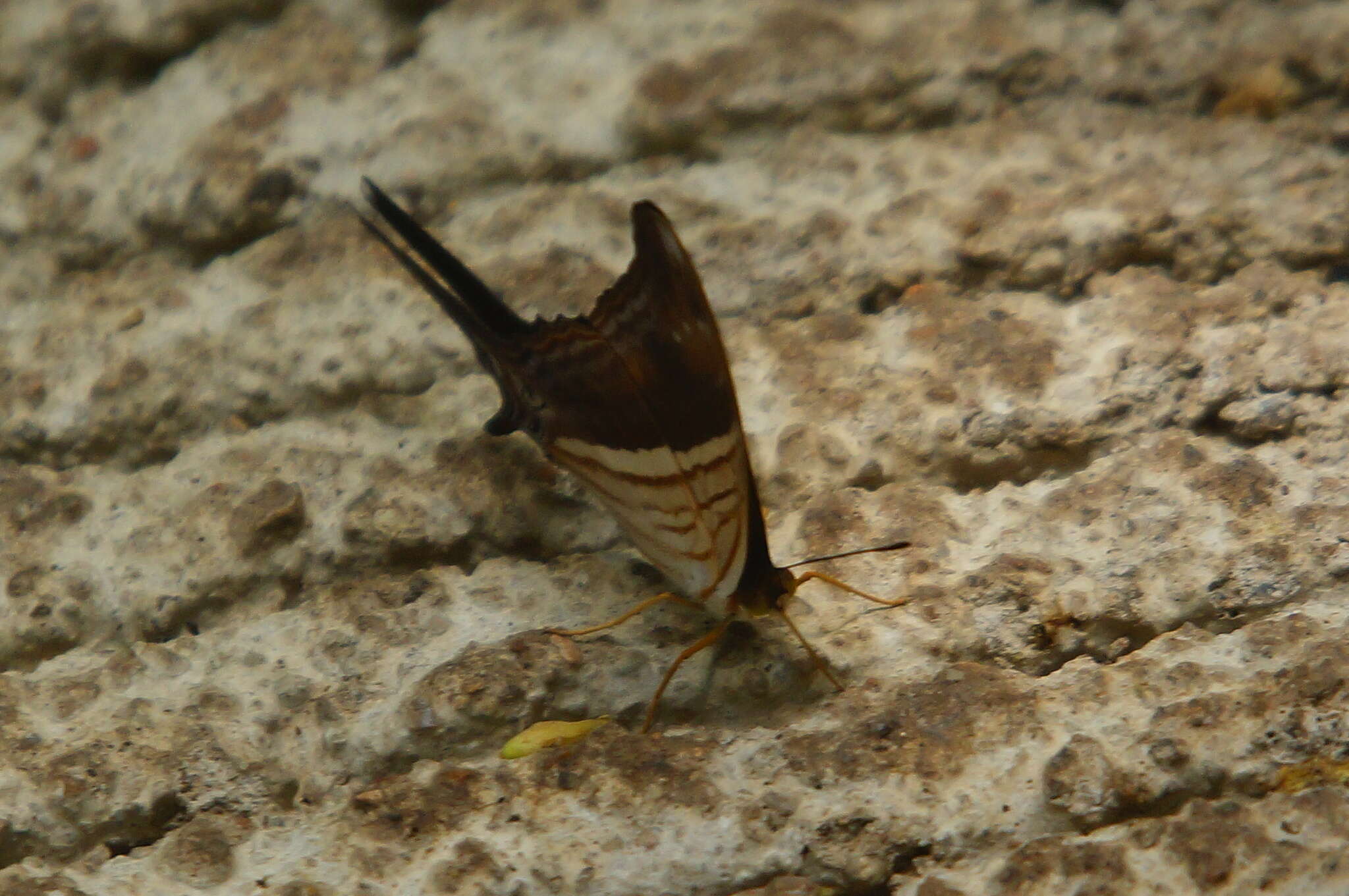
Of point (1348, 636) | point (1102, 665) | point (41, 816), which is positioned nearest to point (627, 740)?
point (1102, 665)

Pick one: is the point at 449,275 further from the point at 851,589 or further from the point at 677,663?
the point at 851,589

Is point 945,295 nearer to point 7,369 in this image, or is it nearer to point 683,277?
point 683,277

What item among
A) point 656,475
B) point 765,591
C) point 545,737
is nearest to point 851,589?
point 765,591

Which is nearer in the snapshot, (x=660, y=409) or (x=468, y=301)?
(x=660, y=409)

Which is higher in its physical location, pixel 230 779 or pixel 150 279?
pixel 150 279

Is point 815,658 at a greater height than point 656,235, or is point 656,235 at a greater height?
point 656,235

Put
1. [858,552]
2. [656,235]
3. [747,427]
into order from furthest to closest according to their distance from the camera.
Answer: [747,427], [858,552], [656,235]

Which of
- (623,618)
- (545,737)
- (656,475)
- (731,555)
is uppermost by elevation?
(656,475)
